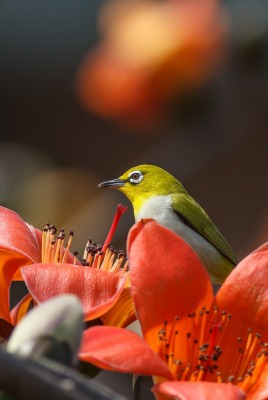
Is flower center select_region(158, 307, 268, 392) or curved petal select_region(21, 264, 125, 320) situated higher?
curved petal select_region(21, 264, 125, 320)

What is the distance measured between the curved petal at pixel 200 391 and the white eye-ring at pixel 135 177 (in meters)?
1.72

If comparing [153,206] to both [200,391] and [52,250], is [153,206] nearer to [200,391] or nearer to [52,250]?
[52,250]

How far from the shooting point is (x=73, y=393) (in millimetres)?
501

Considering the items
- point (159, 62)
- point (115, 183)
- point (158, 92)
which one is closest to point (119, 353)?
point (115, 183)

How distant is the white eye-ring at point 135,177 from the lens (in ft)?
7.99

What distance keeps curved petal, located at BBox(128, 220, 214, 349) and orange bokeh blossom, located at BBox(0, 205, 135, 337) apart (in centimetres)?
3

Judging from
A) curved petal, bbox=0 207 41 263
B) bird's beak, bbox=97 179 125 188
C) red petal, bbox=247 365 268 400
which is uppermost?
curved petal, bbox=0 207 41 263

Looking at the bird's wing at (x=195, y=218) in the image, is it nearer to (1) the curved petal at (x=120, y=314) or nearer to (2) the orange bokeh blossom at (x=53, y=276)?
(2) the orange bokeh blossom at (x=53, y=276)

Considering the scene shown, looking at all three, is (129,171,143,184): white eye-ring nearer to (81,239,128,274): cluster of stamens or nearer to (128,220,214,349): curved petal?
(81,239,128,274): cluster of stamens

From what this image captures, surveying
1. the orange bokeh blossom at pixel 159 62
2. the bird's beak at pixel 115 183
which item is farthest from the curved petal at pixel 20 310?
the orange bokeh blossom at pixel 159 62

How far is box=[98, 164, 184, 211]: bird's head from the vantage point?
7.96ft

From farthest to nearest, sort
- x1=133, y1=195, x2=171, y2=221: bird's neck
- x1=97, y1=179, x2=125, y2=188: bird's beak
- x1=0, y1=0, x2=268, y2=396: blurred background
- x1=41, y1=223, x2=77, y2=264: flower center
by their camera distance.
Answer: x1=0, y1=0, x2=268, y2=396: blurred background, x1=133, y1=195, x2=171, y2=221: bird's neck, x1=97, y1=179, x2=125, y2=188: bird's beak, x1=41, y1=223, x2=77, y2=264: flower center

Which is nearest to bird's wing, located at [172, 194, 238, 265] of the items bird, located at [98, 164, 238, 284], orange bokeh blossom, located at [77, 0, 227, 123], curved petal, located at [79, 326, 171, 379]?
bird, located at [98, 164, 238, 284]

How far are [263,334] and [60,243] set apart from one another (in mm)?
320
